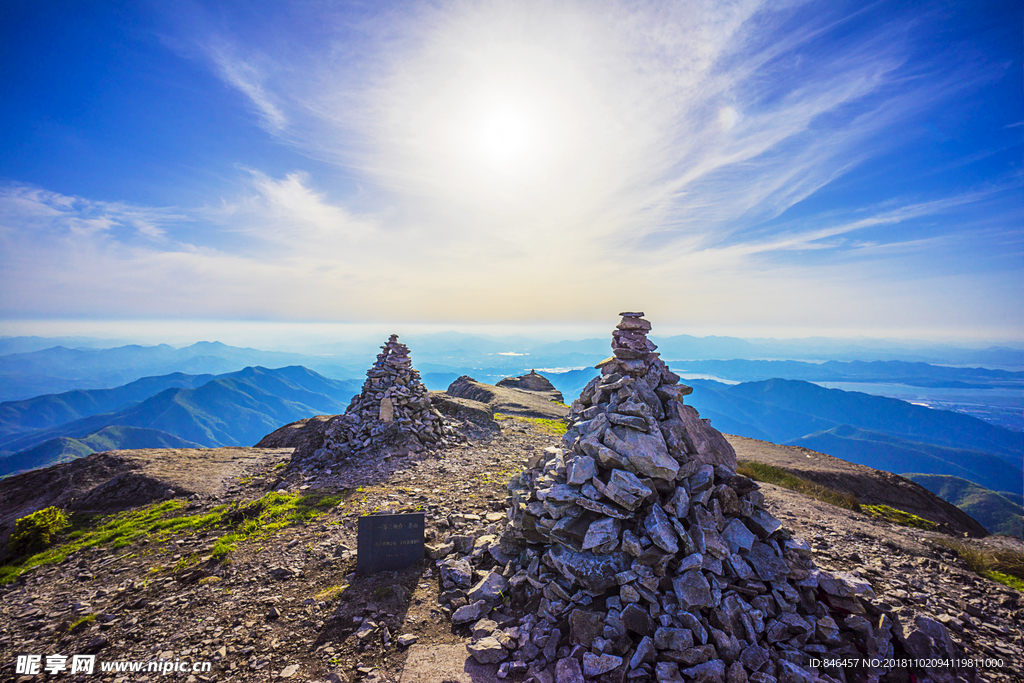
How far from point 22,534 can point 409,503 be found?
1122cm

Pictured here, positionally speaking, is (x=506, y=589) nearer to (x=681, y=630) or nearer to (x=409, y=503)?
(x=681, y=630)

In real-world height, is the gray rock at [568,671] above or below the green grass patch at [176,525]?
above

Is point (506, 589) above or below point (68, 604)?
above

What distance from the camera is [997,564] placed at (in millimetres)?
9742

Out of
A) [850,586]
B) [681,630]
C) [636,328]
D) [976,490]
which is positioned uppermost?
[636,328]

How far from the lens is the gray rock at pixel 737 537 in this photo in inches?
287

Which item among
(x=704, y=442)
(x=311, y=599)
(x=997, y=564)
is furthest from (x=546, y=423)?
(x=311, y=599)

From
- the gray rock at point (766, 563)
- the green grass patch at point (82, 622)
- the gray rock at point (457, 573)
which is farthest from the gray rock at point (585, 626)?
the green grass patch at point (82, 622)

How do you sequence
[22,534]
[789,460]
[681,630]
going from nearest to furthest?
1. [681,630]
2. [22,534]
3. [789,460]

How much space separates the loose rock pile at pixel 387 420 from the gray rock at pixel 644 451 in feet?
44.8

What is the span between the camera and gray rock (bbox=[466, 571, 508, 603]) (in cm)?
831

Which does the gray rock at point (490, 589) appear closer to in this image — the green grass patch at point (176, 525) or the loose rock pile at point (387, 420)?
the green grass patch at point (176, 525)

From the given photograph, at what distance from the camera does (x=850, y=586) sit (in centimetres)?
704

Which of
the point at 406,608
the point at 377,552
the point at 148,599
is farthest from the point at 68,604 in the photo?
the point at 406,608
